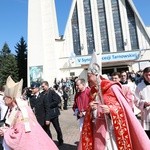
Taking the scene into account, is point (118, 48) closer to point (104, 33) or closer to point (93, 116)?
point (104, 33)

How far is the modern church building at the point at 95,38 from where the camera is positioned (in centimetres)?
3381

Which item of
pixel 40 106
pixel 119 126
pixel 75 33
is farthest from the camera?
pixel 75 33

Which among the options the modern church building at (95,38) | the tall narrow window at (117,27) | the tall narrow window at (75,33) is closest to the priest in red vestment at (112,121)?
the modern church building at (95,38)

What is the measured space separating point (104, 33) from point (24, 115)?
108 feet

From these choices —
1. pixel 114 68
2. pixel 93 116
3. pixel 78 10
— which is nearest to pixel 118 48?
pixel 114 68

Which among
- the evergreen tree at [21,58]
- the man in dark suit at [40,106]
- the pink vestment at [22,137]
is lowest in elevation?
the pink vestment at [22,137]

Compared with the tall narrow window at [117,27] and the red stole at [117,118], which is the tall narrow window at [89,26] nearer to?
the tall narrow window at [117,27]

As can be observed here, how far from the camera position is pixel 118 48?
36281 mm

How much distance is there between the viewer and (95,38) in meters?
36.5


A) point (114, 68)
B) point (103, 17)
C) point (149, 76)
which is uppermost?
point (103, 17)

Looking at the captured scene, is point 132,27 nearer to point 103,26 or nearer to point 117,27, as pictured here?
point 117,27

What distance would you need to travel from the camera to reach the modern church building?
111 feet

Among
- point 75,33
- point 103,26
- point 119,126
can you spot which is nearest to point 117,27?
point 103,26

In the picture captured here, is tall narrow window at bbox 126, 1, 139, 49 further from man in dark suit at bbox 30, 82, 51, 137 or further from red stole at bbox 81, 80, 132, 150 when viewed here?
red stole at bbox 81, 80, 132, 150
